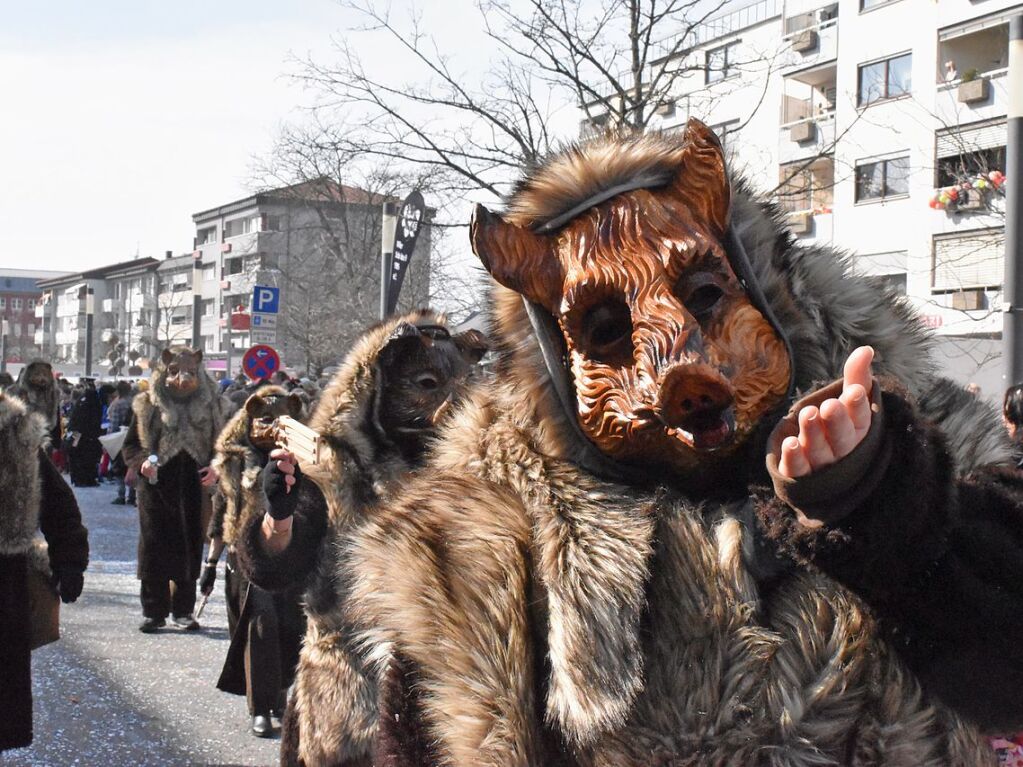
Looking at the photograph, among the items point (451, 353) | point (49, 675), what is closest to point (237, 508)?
point (49, 675)

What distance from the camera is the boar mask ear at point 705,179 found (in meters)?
1.61

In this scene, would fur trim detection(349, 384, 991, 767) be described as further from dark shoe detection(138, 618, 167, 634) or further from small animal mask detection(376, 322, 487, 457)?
dark shoe detection(138, 618, 167, 634)

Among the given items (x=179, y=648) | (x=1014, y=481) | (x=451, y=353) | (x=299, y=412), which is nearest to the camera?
(x=1014, y=481)

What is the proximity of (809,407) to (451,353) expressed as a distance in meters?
3.13

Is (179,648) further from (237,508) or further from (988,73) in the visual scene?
(988,73)

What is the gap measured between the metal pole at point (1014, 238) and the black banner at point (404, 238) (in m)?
7.11

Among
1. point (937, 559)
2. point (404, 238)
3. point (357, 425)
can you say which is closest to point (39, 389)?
point (404, 238)

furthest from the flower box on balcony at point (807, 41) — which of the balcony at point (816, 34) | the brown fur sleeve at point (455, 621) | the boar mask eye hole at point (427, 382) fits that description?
the brown fur sleeve at point (455, 621)

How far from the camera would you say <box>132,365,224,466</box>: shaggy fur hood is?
384 inches

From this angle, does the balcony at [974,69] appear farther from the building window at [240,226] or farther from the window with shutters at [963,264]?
the building window at [240,226]

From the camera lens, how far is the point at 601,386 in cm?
156

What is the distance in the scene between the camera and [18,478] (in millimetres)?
5219

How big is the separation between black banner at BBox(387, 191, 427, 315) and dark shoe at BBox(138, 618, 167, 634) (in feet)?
13.7

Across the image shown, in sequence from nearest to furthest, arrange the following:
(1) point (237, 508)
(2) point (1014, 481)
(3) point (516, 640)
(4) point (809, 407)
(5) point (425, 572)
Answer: (4) point (809, 407) < (2) point (1014, 481) < (3) point (516, 640) < (5) point (425, 572) < (1) point (237, 508)
